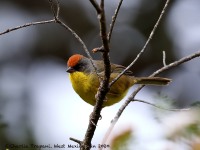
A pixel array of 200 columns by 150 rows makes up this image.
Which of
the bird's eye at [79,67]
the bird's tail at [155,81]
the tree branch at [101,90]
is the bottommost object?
the bird's tail at [155,81]

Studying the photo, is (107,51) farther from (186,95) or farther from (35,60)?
(35,60)

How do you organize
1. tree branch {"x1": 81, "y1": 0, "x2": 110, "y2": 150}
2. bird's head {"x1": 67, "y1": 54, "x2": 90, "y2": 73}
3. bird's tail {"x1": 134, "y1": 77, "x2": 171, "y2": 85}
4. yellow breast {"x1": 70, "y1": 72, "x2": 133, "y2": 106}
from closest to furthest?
tree branch {"x1": 81, "y1": 0, "x2": 110, "y2": 150} < yellow breast {"x1": 70, "y1": 72, "x2": 133, "y2": 106} < bird's tail {"x1": 134, "y1": 77, "x2": 171, "y2": 85} < bird's head {"x1": 67, "y1": 54, "x2": 90, "y2": 73}

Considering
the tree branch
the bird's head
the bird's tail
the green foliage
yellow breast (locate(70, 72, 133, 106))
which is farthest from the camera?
the bird's head

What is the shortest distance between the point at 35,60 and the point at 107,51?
5986 mm

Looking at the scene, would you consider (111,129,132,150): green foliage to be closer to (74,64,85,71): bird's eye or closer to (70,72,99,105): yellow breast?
(70,72,99,105): yellow breast

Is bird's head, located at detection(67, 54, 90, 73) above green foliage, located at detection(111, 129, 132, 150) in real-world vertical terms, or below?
below

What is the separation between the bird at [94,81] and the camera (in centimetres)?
435

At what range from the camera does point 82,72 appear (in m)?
4.71

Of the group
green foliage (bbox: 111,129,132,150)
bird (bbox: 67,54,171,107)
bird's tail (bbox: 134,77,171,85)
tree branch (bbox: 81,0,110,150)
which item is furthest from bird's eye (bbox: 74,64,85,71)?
green foliage (bbox: 111,129,132,150)

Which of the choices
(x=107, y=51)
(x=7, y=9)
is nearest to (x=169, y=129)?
(x=107, y=51)

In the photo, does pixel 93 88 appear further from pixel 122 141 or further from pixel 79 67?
pixel 122 141

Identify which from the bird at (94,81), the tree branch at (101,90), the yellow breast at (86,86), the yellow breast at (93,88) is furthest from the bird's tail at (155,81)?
the tree branch at (101,90)

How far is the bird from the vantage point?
435 centimetres

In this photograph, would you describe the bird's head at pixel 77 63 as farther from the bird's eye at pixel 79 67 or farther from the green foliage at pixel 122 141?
the green foliage at pixel 122 141
